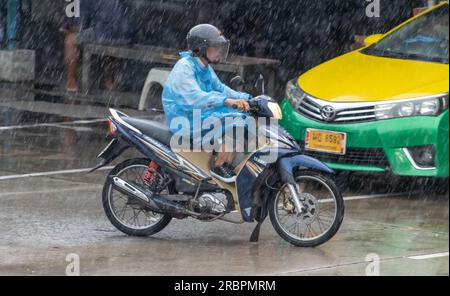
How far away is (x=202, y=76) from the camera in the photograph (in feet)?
31.6

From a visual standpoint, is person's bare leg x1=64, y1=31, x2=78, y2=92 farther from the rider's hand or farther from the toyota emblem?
the rider's hand

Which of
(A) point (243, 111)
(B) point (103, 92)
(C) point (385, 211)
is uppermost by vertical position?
(A) point (243, 111)

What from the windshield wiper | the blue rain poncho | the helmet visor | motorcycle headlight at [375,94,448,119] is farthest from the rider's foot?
the windshield wiper

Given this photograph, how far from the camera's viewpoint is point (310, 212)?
30.3 ft

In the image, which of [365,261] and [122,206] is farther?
[122,206]

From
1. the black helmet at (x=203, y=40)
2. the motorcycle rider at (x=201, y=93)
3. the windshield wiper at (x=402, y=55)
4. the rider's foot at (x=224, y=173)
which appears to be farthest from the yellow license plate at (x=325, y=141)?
the black helmet at (x=203, y=40)

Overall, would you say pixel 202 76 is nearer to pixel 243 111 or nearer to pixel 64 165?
pixel 243 111

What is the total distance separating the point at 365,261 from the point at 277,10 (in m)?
10.6

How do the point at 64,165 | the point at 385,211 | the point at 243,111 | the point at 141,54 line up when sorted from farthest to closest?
the point at 141,54 < the point at 64,165 < the point at 385,211 < the point at 243,111

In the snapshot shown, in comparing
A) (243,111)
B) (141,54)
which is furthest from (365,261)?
(141,54)

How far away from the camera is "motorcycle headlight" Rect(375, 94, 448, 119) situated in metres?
11.0

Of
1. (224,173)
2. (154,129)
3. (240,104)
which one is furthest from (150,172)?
(240,104)

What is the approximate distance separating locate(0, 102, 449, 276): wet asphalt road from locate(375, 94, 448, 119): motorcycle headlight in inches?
31.5
